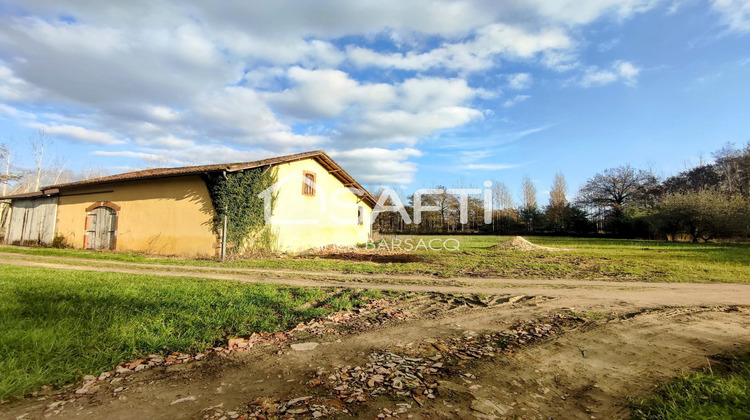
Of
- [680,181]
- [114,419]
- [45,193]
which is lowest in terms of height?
[114,419]

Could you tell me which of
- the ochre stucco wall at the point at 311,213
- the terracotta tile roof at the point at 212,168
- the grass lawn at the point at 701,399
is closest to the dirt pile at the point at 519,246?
the ochre stucco wall at the point at 311,213

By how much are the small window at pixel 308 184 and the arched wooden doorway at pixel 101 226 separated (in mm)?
9036

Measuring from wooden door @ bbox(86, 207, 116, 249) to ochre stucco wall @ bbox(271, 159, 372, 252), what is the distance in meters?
8.40

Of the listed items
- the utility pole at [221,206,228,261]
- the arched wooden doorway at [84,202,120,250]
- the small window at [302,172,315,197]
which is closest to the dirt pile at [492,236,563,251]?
the small window at [302,172,315,197]

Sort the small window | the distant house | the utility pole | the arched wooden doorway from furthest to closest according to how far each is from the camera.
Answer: the small window
the arched wooden doorway
the distant house
the utility pole

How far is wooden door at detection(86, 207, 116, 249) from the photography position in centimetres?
1655

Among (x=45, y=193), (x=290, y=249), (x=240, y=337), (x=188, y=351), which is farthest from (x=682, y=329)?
(x=45, y=193)

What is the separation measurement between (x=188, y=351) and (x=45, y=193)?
22560 millimetres

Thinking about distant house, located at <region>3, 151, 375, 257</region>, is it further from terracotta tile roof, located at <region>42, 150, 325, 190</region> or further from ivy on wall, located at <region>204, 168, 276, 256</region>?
ivy on wall, located at <region>204, 168, 276, 256</region>

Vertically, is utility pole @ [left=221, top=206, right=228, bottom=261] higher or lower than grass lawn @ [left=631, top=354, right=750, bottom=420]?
higher

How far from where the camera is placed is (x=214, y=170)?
13680 mm

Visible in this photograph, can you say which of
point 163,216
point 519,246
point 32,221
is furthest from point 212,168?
point 519,246

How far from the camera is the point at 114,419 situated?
2504mm

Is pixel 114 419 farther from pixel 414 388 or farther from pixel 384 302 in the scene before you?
pixel 384 302
